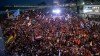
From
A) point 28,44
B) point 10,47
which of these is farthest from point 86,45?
point 10,47

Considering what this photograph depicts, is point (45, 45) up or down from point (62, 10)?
up

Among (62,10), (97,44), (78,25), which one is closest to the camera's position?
(97,44)

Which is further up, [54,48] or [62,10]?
[54,48]

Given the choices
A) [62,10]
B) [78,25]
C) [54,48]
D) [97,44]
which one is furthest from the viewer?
[62,10]

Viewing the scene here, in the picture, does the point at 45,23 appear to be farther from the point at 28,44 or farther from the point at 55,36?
Answer: the point at 28,44

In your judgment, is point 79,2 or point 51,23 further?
point 79,2

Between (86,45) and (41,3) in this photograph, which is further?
(41,3)

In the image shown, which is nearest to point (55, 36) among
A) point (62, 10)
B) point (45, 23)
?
point (45, 23)

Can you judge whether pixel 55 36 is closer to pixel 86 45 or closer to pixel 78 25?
pixel 86 45

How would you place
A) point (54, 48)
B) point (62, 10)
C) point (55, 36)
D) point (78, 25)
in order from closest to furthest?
point (54, 48) < point (55, 36) < point (78, 25) < point (62, 10)
